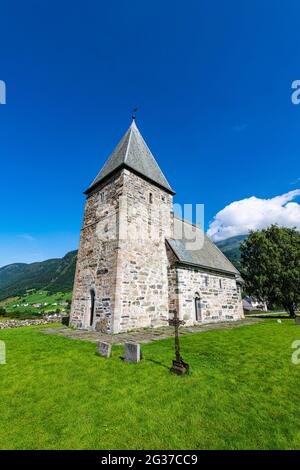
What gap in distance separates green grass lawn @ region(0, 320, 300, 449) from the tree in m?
18.6

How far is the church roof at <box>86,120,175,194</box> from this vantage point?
15.8 meters

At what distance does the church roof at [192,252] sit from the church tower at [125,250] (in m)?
1.25

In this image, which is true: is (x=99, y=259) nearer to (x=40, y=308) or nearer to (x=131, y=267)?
(x=131, y=267)

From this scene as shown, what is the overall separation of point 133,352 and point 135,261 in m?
7.44

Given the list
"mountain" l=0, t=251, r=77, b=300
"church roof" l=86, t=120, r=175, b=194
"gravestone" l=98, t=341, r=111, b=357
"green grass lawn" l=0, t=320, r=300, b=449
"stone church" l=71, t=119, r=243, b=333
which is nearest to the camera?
"green grass lawn" l=0, t=320, r=300, b=449

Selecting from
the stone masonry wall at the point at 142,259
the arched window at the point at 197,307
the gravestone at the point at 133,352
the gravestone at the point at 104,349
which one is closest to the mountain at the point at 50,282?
the arched window at the point at 197,307

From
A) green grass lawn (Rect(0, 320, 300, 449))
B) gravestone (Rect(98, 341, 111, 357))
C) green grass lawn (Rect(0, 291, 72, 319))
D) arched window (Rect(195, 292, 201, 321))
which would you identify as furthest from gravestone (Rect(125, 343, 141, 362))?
green grass lawn (Rect(0, 291, 72, 319))

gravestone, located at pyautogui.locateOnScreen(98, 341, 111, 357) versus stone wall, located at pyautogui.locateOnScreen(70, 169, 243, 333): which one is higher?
stone wall, located at pyautogui.locateOnScreen(70, 169, 243, 333)

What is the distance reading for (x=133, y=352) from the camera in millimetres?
6816

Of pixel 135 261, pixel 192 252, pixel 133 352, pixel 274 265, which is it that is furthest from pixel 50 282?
pixel 133 352

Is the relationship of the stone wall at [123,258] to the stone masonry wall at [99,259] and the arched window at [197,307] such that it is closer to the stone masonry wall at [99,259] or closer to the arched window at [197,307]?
the stone masonry wall at [99,259]

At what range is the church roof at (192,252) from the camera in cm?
1652

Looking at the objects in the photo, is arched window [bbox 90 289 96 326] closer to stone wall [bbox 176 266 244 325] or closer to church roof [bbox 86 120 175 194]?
stone wall [bbox 176 266 244 325]
